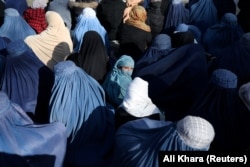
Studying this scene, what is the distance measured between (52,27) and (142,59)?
1370mm

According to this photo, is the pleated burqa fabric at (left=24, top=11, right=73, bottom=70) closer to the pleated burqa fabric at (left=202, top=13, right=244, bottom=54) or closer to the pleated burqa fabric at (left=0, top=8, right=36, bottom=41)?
the pleated burqa fabric at (left=0, top=8, right=36, bottom=41)

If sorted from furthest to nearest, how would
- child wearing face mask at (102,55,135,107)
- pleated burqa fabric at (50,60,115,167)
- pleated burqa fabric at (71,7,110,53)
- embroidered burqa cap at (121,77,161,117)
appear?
1. pleated burqa fabric at (71,7,110,53)
2. child wearing face mask at (102,55,135,107)
3. pleated burqa fabric at (50,60,115,167)
4. embroidered burqa cap at (121,77,161,117)

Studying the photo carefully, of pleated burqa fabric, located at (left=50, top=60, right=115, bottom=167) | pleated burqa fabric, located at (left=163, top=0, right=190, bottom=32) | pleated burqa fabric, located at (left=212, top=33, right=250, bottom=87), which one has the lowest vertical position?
pleated burqa fabric, located at (left=50, top=60, right=115, bottom=167)

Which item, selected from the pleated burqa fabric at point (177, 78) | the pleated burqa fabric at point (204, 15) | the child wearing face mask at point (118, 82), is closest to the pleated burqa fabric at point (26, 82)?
the child wearing face mask at point (118, 82)

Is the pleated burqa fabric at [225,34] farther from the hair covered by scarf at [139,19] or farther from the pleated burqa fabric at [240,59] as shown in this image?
the hair covered by scarf at [139,19]

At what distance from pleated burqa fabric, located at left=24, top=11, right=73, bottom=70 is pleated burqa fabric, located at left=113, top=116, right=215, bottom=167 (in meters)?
2.14

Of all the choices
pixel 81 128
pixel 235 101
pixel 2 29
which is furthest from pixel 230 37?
pixel 2 29

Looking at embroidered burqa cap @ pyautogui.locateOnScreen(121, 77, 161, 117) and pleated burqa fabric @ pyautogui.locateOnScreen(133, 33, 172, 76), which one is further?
pleated burqa fabric @ pyautogui.locateOnScreen(133, 33, 172, 76)

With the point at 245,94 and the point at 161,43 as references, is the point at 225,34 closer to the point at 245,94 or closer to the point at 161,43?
the point at 161,43

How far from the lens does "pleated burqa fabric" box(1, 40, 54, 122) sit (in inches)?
130

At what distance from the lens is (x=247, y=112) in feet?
9.77

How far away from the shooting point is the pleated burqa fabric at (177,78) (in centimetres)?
388

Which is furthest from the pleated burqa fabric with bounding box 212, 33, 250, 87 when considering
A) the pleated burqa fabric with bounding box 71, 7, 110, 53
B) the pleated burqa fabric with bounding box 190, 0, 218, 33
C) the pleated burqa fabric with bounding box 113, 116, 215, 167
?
the pleated burqa fabric with bounding box 71, 7, 110, 53

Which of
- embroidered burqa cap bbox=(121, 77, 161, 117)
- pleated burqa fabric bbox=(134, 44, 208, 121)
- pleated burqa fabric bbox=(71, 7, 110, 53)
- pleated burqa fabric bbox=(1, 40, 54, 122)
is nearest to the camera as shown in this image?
embroidered burqa cap bbox=(121, 77, 161, 117)
